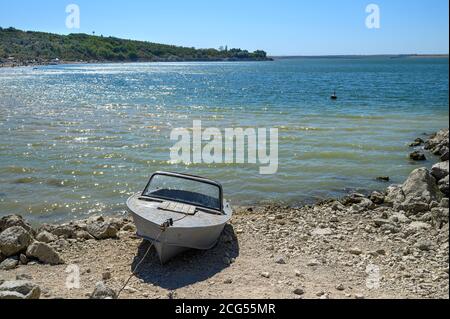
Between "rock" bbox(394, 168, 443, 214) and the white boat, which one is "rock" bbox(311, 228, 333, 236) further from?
"rock" bbox(394, 168, 443, 214)

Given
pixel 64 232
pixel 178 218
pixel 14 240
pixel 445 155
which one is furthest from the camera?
pixel 445 155

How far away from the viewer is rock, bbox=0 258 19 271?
1006 cm

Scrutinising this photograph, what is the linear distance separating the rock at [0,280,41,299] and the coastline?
2.0 inches

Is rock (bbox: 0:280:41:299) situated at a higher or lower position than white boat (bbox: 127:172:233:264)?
lower

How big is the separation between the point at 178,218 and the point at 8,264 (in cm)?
381

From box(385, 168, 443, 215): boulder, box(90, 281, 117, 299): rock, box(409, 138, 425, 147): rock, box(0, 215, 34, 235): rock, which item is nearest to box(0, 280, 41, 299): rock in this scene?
box(90, 281, 117, 299): rock

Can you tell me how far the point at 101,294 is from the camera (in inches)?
323

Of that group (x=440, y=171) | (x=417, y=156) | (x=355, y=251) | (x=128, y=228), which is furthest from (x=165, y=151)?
(x=355, y=251)

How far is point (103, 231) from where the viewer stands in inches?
463

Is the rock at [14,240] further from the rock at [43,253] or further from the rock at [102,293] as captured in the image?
the rock at [102,293]

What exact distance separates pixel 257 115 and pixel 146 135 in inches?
516

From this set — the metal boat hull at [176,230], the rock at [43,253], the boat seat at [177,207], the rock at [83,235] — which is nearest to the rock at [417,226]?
the metal boat hull at [176,230]

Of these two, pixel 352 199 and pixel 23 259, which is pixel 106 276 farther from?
pixel 352 199
